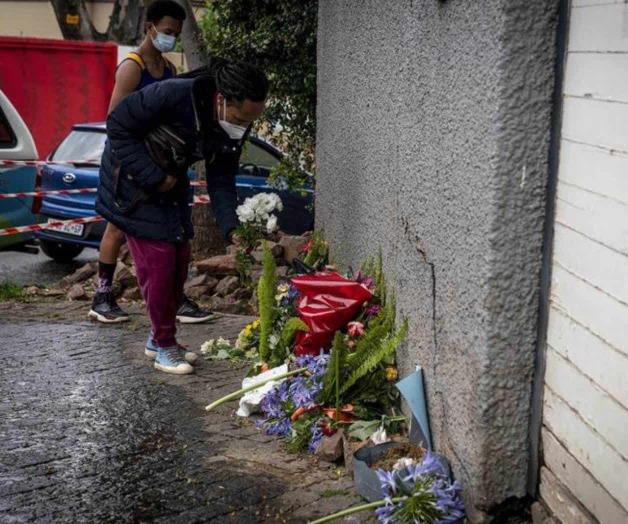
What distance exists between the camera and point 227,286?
7.91 meters

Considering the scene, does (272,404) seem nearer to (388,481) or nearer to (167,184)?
(388,481)

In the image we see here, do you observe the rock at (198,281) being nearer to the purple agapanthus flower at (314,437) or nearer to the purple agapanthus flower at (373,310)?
the purple agapanthus flower at (373,310)

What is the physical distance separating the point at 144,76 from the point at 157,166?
1.31 metres

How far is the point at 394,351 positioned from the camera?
195 inches

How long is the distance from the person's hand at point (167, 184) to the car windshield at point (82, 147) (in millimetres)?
5233

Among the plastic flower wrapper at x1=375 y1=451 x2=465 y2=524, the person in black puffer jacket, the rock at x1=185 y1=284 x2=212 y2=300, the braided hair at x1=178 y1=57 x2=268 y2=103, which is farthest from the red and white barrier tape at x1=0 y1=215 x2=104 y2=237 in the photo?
the plastic flower wrapper at x1=375 y1=451 x2=465 y2=524

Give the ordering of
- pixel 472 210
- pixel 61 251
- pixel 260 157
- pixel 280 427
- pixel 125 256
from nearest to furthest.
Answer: pixel 472 210, pixel 280 427, pixel 125 256, pixel 260 157, pixel 61 251

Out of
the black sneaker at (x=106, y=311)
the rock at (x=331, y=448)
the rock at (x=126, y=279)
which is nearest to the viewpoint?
the rock at (x=331, y=448)

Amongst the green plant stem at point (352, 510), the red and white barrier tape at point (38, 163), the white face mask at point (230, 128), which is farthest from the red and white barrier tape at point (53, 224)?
the green plant stem at point (352, 510)

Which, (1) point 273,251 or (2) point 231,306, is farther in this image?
(1) point 273,251

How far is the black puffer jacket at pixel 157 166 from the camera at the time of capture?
18.1ft

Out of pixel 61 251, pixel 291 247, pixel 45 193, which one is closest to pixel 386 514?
pixel 291 247

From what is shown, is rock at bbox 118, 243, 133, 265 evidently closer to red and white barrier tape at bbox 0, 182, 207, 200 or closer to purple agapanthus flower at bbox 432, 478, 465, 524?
red and white barrier tape at bbox 0, 182, 207, 200

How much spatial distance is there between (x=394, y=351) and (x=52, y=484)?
1673mm
